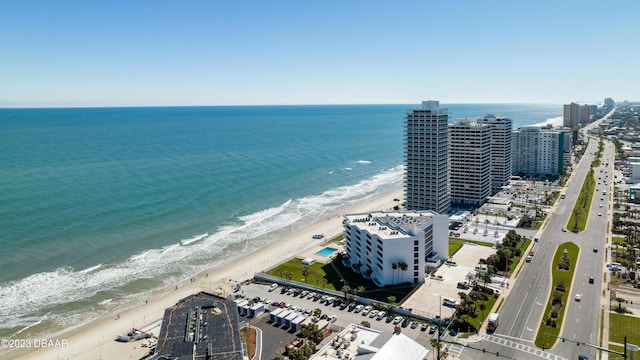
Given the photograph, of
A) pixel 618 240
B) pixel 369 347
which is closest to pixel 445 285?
pixel 369 347

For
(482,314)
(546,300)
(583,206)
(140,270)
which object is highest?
(583,206)

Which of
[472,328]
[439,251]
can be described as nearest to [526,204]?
[439,251]

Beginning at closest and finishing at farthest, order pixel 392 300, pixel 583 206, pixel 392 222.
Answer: pixel 392 300 → pixel 392 222 → pixel 583 206

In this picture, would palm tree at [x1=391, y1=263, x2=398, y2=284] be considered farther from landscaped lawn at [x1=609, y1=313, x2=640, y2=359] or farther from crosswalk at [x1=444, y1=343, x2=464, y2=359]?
landscaped lawn at [x1=609, y1=313, x2=640, y2=359]

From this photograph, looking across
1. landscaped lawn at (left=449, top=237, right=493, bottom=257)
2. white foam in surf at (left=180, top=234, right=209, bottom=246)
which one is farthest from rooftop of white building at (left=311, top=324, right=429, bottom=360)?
white foam in surf at (left=180, top=234, right=209, bottom=246)

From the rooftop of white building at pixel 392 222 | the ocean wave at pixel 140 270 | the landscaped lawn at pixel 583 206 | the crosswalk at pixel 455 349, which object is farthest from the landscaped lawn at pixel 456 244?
the ocean wave at pixel 140 270

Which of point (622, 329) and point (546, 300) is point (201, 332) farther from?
point (622, 329)
